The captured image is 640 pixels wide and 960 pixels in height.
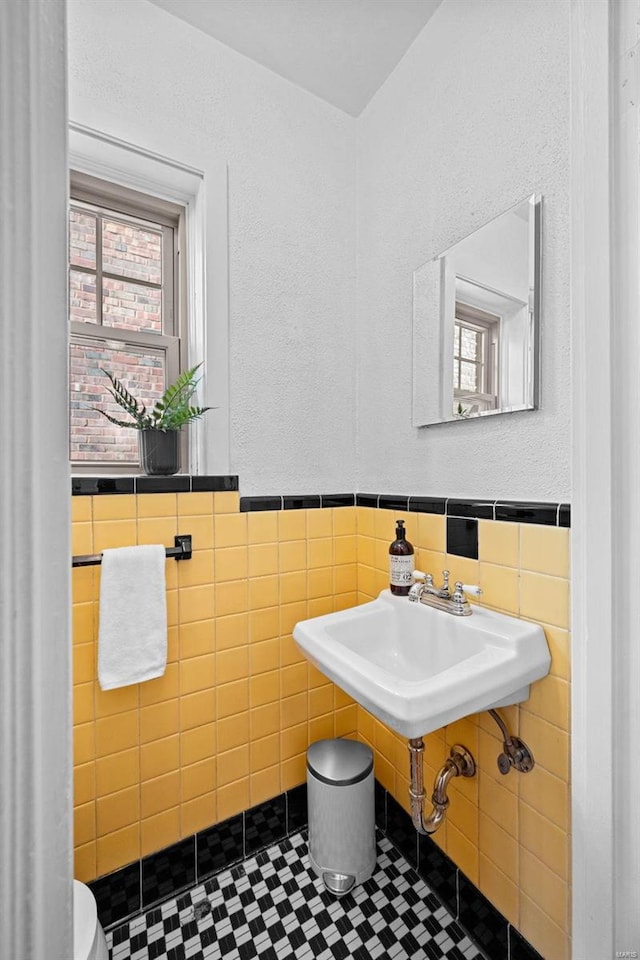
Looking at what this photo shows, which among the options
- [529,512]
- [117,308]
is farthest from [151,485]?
[529,512]

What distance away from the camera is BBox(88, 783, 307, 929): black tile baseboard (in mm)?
1191

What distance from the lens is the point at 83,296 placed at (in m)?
1.35

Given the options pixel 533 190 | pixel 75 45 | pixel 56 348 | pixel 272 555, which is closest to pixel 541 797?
pixel 272 555

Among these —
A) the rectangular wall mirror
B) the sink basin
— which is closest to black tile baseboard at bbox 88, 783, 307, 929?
the sink basin

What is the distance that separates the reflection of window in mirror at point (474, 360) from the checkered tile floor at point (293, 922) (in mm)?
1397

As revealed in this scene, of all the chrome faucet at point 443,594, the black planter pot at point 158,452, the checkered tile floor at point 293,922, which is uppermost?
the black planter pot at point 158,452

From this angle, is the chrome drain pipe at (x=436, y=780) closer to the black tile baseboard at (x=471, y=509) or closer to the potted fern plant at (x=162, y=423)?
the black tile baseboard at (x=471, y=509)

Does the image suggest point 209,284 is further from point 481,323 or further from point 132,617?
point 132,617

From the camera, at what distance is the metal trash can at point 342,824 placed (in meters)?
1.28

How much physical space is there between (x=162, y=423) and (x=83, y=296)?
51cm

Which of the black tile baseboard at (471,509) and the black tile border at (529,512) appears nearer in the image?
the black tile border at (529,512)

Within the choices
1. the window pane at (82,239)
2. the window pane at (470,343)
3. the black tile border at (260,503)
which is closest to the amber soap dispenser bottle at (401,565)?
the black tile border at (260,503)

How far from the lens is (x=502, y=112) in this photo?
110cm

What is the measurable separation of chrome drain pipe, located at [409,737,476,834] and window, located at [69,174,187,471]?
3.85ft
